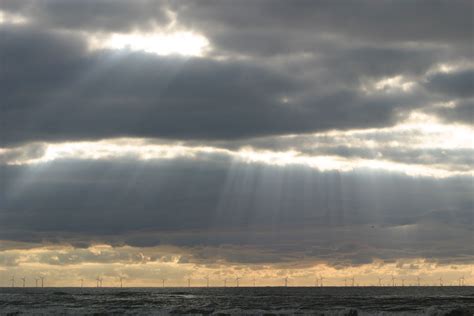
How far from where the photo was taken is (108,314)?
127125 millimetres

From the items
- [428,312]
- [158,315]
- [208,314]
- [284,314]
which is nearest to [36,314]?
[158,315]

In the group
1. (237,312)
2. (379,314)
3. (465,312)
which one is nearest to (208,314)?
(237,312)

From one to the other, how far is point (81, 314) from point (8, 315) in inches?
462

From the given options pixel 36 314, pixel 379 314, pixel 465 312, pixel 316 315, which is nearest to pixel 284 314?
pixel 316 315

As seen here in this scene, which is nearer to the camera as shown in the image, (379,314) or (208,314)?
(379,314)

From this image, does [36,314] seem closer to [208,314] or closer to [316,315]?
[208,314]

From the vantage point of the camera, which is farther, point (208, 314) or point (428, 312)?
point (208, 314)

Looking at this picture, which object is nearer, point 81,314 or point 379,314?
point 379,314

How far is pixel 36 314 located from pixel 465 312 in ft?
225

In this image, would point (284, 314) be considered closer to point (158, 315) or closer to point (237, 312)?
point (237, 312)

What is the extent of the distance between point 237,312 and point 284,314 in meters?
7.57

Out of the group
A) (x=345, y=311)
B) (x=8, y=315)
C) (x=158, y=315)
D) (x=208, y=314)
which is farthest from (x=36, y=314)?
(x=345, y=311)

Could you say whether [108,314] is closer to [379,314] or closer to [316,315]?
[316,315]

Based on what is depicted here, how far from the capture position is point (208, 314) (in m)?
125
